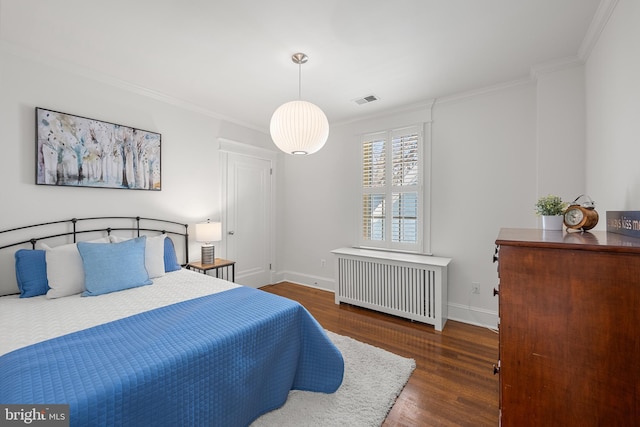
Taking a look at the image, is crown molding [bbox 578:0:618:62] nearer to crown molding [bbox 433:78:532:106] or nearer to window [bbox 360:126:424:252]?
crown molding [bbox 433:78:532:106]

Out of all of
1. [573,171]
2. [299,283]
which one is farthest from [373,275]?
[573,171]

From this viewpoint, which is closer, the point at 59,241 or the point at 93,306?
the point at 93,306

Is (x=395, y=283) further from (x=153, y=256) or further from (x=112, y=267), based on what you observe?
(x=112, y=267)

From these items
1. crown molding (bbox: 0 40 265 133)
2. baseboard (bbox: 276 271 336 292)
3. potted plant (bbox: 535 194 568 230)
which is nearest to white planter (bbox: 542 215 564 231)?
potted plant (bbox: 535 194 568 230)

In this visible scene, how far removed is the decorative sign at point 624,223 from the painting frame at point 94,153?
372cm

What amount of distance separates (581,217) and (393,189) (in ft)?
7.33

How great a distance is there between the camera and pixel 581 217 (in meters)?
1.34

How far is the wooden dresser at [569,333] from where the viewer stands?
839mm

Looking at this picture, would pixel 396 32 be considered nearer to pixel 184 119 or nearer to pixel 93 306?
A: pixel 184 119

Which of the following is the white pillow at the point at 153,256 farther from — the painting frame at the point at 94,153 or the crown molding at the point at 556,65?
the crown molding at the point at 556,65

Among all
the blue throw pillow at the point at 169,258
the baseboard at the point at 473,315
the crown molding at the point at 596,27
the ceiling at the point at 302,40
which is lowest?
the baseboard at the point at 473,315

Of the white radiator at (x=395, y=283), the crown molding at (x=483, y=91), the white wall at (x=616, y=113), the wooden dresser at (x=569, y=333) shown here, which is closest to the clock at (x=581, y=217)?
the white wall at (x=616, y=113)

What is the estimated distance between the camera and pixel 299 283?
452 cm

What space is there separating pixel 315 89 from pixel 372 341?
8.88 feet
